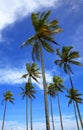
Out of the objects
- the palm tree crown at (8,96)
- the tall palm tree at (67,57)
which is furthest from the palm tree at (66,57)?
the palm tree crown at (8,96)

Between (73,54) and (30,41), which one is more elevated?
(73,54)

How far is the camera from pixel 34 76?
2229 inches

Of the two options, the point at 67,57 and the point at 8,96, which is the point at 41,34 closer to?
the point at 67,57

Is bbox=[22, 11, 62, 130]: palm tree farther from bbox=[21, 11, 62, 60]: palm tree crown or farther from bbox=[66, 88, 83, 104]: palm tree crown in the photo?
bbox=[66, 88, 83, 104]: palm tree crown

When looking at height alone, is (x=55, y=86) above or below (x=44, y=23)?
above

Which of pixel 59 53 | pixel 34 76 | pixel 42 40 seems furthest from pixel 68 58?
pixel 42 40

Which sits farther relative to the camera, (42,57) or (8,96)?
(8,96)

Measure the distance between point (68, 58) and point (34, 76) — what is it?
11.5m

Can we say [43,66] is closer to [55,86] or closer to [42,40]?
[42,40]

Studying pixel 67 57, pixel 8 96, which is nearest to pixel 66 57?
pixel 67 57

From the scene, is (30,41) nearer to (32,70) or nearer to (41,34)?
(41,34)

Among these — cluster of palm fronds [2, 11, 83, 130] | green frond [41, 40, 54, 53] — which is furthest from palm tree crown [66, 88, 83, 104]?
green frond [41, 40, 54, 53]

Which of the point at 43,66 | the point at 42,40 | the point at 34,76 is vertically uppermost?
the point at 34,76

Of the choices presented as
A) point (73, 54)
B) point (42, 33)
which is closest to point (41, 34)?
point (42, 33)
